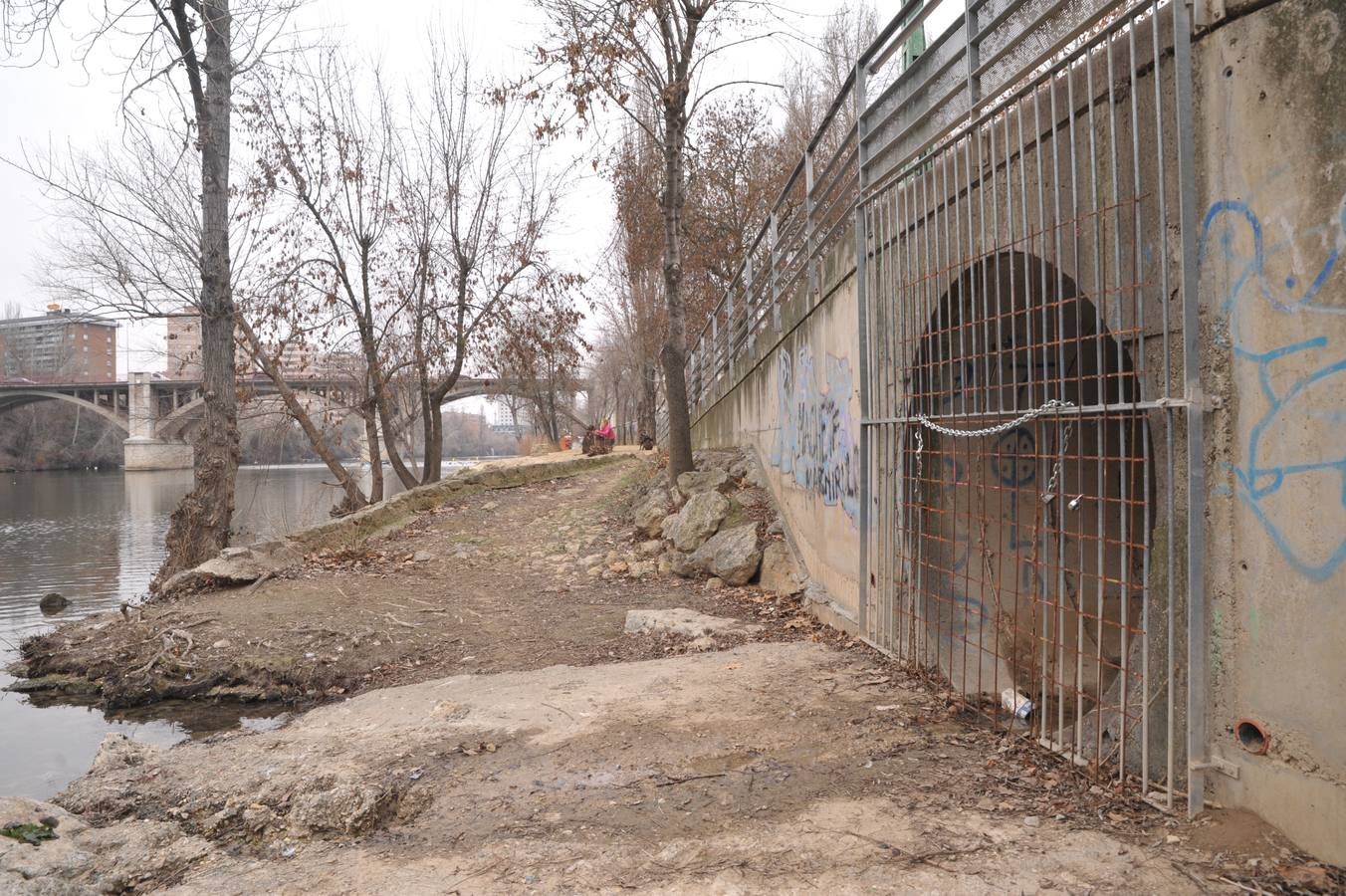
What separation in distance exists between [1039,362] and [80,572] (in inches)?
626

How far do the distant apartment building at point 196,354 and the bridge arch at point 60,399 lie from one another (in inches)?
1041

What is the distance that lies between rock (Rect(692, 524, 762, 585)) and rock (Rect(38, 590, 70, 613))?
896 centimetres

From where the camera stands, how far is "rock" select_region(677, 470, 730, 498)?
9789mm

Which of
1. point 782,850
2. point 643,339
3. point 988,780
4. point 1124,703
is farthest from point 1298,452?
point 643,339

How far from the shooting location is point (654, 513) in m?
10.4

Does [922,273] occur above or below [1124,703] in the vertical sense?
above

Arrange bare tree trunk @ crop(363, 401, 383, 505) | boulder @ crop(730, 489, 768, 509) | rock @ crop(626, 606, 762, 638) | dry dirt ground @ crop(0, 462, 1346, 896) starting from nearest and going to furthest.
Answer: dry dirt ground @ crop(0, 462, 1346, 896), rock @ crop(626, 606, 762, 638), boulder @ crop(730, 489, 768, 509), bare tree trunk @ crop(363, 401, 383, 505)

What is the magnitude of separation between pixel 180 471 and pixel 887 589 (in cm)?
5175

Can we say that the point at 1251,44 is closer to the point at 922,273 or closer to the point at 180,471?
the point at 922,273

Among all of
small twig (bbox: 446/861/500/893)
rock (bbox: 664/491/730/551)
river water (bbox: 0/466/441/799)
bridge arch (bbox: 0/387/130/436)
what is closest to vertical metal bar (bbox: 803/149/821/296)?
rock (bbox: 664/491/730/551)

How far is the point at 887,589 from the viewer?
507cm

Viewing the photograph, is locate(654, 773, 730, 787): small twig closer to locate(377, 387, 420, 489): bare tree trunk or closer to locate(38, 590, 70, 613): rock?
locate(38, 590, 70, 613): rock

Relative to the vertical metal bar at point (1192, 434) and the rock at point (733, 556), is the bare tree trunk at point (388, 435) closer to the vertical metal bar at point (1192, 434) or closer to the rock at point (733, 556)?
the rock at point (733, 556)

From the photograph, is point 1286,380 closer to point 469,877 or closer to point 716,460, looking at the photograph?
point 469,877
